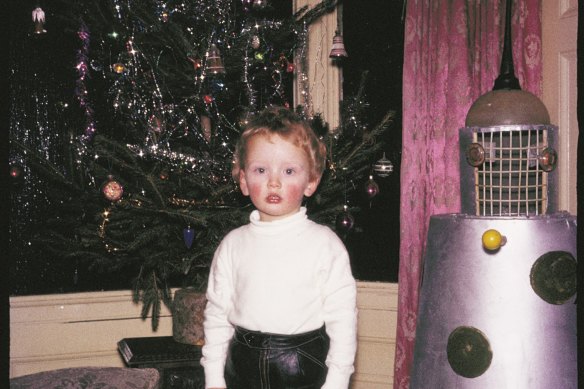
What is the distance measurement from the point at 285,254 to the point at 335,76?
1707 mm

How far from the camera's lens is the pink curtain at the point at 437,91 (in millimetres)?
2568

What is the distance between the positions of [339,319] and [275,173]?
1.41 ft

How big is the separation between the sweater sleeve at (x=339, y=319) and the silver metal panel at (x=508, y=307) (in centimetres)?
Result: 39

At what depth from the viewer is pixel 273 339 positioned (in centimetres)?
166

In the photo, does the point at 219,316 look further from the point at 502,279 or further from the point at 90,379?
the point at 502,279

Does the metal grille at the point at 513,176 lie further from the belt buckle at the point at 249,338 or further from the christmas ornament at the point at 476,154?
the belt buckle at the point at 249,338

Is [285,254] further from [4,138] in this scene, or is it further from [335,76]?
[335,76]

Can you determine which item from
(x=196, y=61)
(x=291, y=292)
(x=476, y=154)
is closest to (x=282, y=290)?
Answer: (x=291, y=292)

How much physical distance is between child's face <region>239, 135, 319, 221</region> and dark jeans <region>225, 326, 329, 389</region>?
1.14 ft

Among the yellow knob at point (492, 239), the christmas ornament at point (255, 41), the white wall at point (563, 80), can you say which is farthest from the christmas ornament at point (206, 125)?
the white wall at point (563, 80)

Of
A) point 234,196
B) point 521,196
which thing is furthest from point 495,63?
point 234,196

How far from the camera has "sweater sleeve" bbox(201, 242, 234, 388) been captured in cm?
175

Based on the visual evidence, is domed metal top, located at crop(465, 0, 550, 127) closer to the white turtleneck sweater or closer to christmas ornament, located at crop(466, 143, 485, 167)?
christmas ornament, located at crop(466, 143, 485, 167)

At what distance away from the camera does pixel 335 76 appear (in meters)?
3.20
